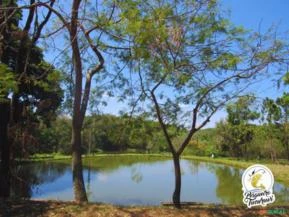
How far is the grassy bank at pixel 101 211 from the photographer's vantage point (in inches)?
313

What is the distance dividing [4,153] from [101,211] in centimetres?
356

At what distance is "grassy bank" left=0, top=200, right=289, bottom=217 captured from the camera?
7938 millimetres

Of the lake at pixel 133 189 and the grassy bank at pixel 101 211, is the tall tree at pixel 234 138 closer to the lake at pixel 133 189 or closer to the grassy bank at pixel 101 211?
the lake at pixel 133 189

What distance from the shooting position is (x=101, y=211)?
805 cm

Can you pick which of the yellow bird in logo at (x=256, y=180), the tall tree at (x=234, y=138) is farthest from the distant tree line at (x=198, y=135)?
the yellow bird in logo at (x=256, y=180)

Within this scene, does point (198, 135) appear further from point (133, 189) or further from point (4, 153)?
point (4, 153)

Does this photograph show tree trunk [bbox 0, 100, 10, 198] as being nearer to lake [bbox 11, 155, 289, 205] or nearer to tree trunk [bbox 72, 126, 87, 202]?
tree trunk [bbox 72, 126, 87, 202]

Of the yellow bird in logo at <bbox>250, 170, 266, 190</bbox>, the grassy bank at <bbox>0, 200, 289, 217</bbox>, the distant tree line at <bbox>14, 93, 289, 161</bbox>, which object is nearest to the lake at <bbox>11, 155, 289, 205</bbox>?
the distant tree line at <bbox>14, 93, 289, 161</bbox>

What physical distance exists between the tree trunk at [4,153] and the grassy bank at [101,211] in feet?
5.07

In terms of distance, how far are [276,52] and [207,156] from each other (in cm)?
4589

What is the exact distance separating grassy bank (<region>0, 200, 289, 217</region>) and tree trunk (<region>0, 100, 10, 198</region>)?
155 cm

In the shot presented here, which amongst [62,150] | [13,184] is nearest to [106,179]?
[13,184]

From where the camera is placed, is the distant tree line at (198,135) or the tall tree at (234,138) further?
the tall tree at (234,138)

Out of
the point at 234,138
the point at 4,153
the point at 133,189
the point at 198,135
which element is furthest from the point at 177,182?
the point at 234,138
